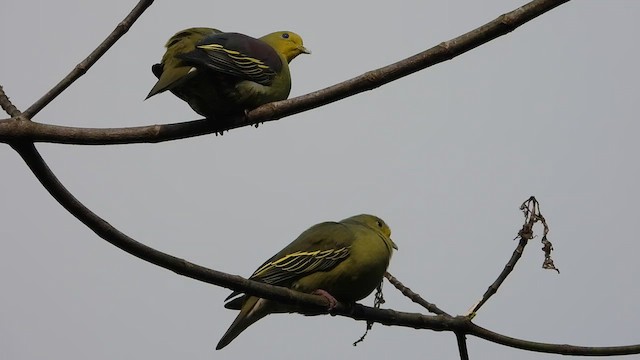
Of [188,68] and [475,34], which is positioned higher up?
[188,68]

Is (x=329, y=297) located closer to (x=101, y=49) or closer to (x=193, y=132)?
(x=193, y=132)

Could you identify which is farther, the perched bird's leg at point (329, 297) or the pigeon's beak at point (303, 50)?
the pigeon's beak at point (303, 50)

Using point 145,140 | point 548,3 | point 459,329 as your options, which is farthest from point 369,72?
point 459,329

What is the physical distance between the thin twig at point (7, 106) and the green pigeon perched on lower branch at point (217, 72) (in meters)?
0.91

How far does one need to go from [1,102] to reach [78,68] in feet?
1.14

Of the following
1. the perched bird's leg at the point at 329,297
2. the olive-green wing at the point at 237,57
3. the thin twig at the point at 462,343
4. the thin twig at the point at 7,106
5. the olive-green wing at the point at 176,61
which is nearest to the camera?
the thin twig at the point at 7,106

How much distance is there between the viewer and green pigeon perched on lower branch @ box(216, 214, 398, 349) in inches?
217

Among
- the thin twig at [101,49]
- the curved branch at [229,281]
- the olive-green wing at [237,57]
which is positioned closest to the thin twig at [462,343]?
the curved branch at [229,281]

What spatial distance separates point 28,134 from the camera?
3250 millimetres

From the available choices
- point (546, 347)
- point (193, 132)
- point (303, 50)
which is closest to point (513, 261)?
point (546, 347)

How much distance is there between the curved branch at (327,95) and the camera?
3.07 meters

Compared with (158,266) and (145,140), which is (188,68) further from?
(158,266)

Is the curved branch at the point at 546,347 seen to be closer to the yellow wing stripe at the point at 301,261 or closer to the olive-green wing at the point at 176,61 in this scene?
the yellow wing stripe at the point at 301,261

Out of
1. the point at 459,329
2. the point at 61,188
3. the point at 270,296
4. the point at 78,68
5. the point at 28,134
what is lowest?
the point at 459,329
